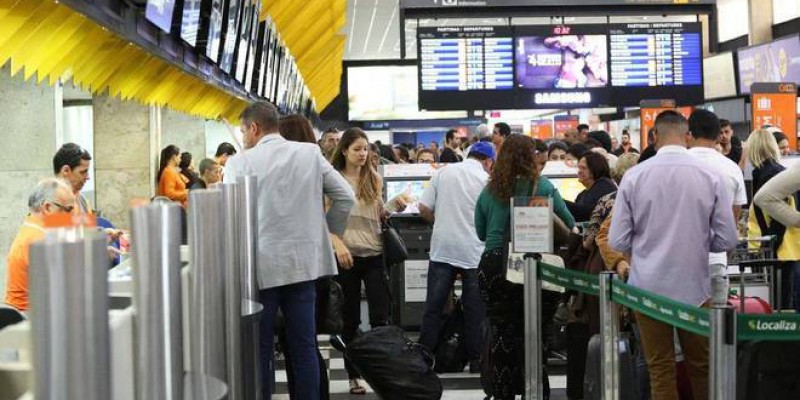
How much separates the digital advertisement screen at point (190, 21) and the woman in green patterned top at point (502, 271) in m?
2.81

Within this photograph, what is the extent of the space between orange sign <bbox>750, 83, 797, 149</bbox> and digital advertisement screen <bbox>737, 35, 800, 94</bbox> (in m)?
5.58

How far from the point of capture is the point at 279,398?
729 cm

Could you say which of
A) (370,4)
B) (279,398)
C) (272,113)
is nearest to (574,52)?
(279,398)

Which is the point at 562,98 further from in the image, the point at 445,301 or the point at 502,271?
the point at 502,271

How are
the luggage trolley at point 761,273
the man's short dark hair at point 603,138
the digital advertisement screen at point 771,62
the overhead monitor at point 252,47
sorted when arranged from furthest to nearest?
the digital advertisement screen at point 771,62 → the overhead monitor at point 252,47 → the man's short dark hair at point 603,138 → the luggage trolley at point 761,273

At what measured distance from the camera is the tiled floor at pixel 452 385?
7.20 metres

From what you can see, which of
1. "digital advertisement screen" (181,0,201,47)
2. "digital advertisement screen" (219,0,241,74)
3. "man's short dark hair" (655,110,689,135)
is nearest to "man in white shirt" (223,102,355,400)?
"man's short dark hair" (655,110,689,135)

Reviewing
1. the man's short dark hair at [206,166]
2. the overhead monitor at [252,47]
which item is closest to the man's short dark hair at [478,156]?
the man's short dark hair at [206,166]

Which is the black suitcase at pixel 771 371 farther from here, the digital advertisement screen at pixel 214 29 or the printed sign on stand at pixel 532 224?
the digital advertisement screen at pixel 214 29

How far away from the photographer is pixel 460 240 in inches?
302

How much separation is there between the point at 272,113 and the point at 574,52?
9129 mm

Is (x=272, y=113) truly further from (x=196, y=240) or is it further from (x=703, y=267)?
(x=196, y=240)

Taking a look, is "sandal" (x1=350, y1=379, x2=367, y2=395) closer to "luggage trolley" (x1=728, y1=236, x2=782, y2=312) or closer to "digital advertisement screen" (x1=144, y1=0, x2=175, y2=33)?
"luggage trolley" (x1=728, y1=236, x2=782, y2=312)

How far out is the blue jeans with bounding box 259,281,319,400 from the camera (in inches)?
216
